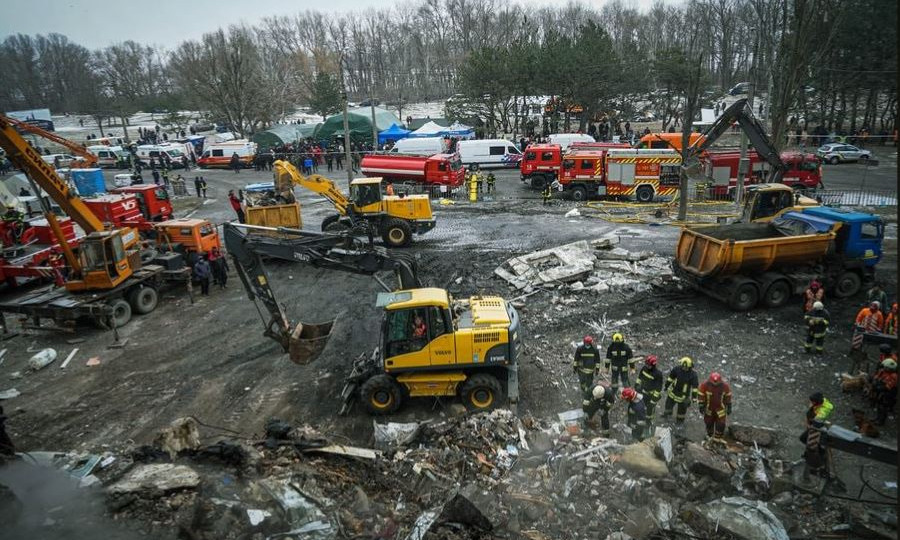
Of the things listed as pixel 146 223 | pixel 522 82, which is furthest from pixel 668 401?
pixel 522 82

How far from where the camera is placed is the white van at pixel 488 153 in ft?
109

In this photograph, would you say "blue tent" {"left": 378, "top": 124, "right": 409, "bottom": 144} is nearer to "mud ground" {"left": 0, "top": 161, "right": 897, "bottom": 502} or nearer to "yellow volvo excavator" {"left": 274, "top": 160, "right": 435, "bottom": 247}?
"yellow volvo excavator" {"left": 274, "top": 160, "right": 435, "bottom": 247}

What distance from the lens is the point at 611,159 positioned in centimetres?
2409

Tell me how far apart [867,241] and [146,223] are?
22.6 m

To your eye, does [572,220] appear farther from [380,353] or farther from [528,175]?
[380,353]

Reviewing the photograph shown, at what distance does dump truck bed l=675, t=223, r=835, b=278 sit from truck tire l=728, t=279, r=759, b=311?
0.34m

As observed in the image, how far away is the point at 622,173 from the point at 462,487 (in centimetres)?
2017

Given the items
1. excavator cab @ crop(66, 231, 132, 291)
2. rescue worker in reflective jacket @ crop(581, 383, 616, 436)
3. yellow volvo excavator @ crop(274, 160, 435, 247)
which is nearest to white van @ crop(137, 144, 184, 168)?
yellow volvo excavator @ crop(274, 160, 435, 247)

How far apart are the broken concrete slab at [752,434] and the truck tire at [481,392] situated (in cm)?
346

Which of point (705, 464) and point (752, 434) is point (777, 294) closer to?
point (752, 434)

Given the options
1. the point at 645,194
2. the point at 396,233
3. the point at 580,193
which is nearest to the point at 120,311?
the point at 396,233

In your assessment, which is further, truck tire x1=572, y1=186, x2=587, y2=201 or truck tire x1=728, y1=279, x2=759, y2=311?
truck tire x1=572, y1=186, x2=587, y2=201

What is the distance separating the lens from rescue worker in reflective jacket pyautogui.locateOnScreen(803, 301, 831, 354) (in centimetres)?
981

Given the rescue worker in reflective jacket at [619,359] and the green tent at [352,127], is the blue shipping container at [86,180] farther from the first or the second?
the rescue worker in reflective jacket at [619,359]
